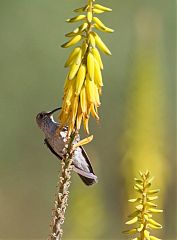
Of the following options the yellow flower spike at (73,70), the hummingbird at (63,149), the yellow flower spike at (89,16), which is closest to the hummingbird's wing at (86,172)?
the hummingbird at (63,149)

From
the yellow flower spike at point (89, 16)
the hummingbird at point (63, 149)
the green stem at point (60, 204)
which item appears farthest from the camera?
the hummingbird at point (63, 149)

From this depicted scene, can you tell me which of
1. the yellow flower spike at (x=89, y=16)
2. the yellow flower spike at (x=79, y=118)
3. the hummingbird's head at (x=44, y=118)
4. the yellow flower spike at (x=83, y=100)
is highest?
the yellow flower spike at (x=89, y=16)

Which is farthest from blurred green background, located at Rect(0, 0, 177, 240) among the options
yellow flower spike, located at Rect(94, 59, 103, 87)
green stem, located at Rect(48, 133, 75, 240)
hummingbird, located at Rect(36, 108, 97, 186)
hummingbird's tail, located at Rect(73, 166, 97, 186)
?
green stem, located at Rect(48, 133, 75, 240)

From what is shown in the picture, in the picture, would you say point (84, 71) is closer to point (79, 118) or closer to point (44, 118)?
point (79, 118)

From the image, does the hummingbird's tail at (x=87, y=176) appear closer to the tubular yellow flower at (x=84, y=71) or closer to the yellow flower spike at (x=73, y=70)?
the tubular yellow flower at (x=84, y=71)

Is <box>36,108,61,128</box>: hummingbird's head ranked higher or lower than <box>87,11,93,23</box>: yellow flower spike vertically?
lower

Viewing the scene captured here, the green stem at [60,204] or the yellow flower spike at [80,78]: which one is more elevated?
the yellow flower spike at [80,78]

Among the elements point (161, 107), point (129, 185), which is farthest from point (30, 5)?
point (129, 185)

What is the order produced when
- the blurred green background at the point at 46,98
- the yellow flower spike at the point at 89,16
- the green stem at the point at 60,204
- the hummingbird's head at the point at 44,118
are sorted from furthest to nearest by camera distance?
the blurred green background at the point at 46,98 → the hummingbird's head at the point at 44,118 → the yellow flower spike at the point at 89,16 → the green stem at the point at 60,204

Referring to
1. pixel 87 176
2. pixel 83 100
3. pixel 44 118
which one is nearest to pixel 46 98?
pixel 44 118

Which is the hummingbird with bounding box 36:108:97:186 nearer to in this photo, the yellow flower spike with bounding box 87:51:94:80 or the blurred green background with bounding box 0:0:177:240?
the yellow flower spike with bounding box 87:51:94:80
